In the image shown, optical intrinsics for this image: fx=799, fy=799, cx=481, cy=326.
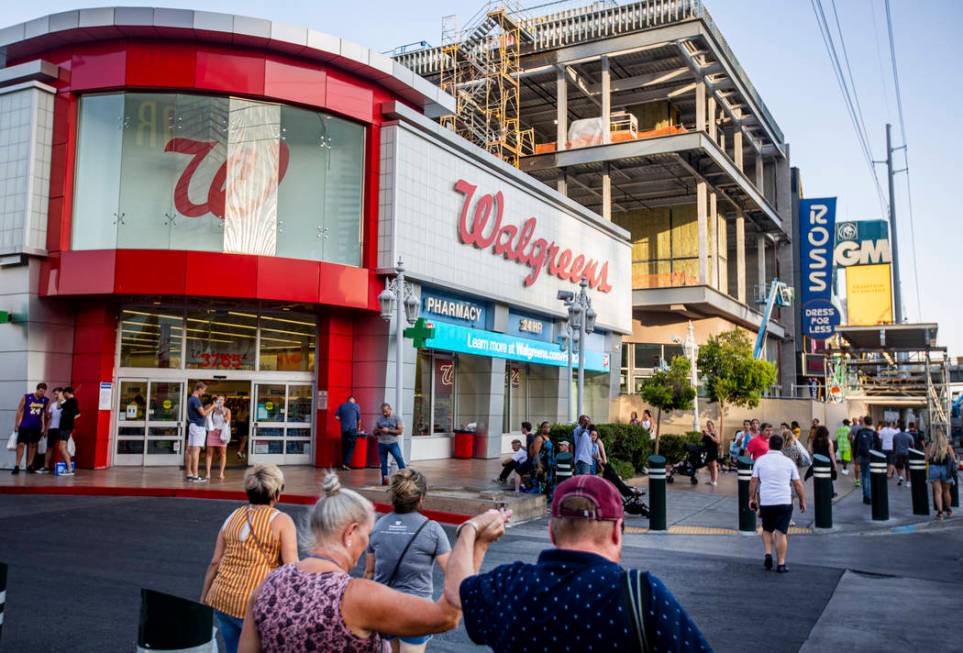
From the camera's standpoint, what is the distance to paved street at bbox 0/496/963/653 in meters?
6.77

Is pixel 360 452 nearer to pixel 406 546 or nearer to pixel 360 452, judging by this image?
pixel 360 452

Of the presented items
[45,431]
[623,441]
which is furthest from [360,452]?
[45,431]

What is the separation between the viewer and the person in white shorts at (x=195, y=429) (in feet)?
53.7

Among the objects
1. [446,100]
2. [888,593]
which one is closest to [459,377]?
[446,100]

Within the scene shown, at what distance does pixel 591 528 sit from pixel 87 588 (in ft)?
23.0

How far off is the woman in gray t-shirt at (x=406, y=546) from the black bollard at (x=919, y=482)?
44.7ft

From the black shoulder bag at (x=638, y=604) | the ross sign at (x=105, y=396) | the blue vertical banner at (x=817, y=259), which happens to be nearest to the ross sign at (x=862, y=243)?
the blue vertical banner at (x=817, y=259)

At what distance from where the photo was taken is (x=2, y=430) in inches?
709

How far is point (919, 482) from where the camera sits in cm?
1540

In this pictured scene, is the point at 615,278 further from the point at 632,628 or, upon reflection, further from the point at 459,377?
the point at 632,628

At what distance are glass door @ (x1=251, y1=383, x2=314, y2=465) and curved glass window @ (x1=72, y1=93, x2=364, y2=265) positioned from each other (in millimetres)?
3556

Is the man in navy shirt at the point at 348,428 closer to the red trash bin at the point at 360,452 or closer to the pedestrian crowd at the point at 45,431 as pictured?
the red trash bin at the point at 360,452

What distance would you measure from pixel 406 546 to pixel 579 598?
246 centimetres

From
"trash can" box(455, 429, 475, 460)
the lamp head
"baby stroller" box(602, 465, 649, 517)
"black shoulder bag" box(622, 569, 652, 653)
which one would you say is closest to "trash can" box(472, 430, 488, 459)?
"trash can" box(455, 429, 475, 460)
